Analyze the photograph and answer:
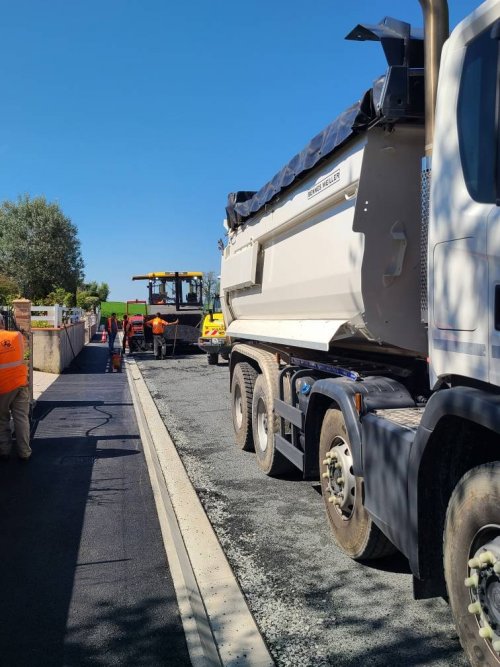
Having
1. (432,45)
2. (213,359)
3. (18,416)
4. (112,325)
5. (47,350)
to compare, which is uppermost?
(432,45)

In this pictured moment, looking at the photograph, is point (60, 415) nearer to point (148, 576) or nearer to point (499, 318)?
point (148, 576)

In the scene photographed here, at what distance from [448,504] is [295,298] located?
325 cm

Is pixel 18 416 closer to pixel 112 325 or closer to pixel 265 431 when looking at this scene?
pixel 265 431

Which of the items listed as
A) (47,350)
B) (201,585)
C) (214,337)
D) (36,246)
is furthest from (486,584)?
(36,246)

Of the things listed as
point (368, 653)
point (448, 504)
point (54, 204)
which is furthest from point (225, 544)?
point (54, 204)

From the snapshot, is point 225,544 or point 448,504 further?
point 225,544

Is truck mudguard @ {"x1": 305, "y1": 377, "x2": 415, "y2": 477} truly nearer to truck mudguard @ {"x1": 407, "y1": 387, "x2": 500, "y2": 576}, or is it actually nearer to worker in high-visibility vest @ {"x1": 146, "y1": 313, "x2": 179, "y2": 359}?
truck mudguard @ {"x1": 407, "y1": 387, "x2": 500, "y2": 576}

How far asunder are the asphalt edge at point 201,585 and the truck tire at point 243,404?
3.57ft

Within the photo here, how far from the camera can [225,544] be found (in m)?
4.57

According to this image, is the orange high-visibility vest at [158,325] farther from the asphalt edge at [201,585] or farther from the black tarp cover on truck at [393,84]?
the black tarp cover on truck at [393,84]

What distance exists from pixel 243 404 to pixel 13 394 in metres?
2.75

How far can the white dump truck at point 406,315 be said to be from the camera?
248cm

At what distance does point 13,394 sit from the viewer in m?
6.84

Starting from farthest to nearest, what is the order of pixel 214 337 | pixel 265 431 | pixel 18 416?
pixel 214 337, pixel 18 416, pixel 265 431
